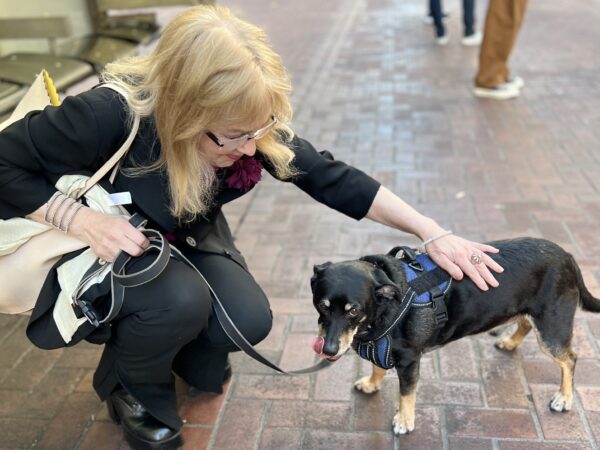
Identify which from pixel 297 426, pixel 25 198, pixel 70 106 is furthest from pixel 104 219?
pixel 297 426

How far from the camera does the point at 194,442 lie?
8.45ft

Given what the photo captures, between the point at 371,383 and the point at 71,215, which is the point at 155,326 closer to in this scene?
the point at 71,215

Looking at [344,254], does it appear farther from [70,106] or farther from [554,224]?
[70,106]

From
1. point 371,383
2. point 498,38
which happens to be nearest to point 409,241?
point 371,383

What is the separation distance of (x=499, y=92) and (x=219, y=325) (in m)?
5.50

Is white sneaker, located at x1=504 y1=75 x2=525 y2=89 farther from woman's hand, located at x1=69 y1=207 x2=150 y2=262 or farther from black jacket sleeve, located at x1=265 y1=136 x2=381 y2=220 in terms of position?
woman's hand, located at x1=69 y1=207 x2=150 y2=262

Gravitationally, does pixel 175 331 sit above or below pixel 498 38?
above

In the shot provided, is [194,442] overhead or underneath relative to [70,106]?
underneath

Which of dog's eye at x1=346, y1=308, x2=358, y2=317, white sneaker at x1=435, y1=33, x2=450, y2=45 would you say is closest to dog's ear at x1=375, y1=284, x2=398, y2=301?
dog's eye at x1=346, y1=308, x2=358, y2=317

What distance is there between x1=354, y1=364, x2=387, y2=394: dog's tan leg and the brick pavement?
0.04 metres

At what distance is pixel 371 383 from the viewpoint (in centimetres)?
277

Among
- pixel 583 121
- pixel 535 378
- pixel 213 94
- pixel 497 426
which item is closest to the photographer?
pixel 213 94

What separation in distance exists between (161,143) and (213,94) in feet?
1.18

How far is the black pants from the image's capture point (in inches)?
87.5
